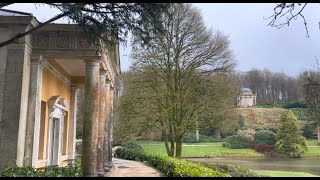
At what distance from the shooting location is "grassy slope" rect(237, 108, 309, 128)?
59.5m

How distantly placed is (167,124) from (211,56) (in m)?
5.46

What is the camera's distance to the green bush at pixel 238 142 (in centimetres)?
4722

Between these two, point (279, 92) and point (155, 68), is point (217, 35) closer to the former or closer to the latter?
point (155, 68)

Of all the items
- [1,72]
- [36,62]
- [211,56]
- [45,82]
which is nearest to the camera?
[1,72]

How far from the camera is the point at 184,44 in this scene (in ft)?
73.5

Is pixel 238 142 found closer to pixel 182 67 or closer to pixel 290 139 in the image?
pixel 290 139

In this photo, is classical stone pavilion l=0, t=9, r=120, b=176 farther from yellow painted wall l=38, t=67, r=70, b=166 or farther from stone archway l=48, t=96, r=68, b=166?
stone archway l=48, t=96, r=68, b=166

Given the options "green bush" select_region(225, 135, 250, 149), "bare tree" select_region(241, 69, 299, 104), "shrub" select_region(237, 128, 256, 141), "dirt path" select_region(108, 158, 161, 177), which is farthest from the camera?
"bare tree" select_region(241, 69, 299, 104)

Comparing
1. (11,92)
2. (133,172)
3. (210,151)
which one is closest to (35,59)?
(11,92)

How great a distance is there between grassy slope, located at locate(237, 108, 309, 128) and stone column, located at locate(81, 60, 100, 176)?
50285mm

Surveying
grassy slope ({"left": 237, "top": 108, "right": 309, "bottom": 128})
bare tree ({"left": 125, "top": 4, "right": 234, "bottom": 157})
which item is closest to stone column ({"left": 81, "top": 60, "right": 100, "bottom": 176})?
bare tree ({"left": 125, "top": 4, "right": 234, "bottom": 157})

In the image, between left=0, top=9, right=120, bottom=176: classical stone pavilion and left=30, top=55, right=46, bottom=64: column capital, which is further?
left=30, top=55, right=46, bottom=64: column capital

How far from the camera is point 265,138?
48000 mm

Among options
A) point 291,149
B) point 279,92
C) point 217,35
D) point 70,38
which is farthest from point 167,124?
point 279,92
